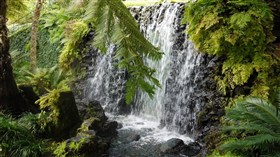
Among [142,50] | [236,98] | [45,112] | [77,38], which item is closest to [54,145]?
[45,112]

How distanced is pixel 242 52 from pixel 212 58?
2.36 ft

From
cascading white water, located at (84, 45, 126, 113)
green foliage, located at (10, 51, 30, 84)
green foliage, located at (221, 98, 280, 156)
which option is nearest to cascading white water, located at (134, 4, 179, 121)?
cascading white water, located at (84, 45, 126, 113)

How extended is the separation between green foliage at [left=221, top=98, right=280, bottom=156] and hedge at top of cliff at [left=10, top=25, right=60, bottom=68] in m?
8.77

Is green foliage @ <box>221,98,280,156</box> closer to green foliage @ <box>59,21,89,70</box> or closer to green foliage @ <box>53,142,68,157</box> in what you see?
green foliage @ <box>53,142,68,157</box>

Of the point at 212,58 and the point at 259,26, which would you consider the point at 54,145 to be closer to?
the point at 212,58

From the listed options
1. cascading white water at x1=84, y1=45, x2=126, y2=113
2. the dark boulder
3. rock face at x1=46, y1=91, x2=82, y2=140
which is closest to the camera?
the dark boulder

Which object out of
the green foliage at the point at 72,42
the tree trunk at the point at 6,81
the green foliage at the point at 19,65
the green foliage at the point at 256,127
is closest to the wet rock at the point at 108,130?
the tree trunk at the point at 6,81

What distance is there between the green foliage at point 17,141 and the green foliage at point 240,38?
3760 mm

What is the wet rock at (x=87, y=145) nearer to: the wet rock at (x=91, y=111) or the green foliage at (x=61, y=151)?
the green foliage at (x=61, y=151)

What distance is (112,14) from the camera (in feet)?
5.54

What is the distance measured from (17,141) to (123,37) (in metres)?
4.37

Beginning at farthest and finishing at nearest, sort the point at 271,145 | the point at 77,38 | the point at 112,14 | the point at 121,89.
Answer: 1. the point at 77,38
2. the point at 121,89
3. the point at 271,145
4. the point at 112,14

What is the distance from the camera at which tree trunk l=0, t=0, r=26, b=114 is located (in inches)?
Result: 218

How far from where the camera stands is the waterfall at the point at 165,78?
6.88m
